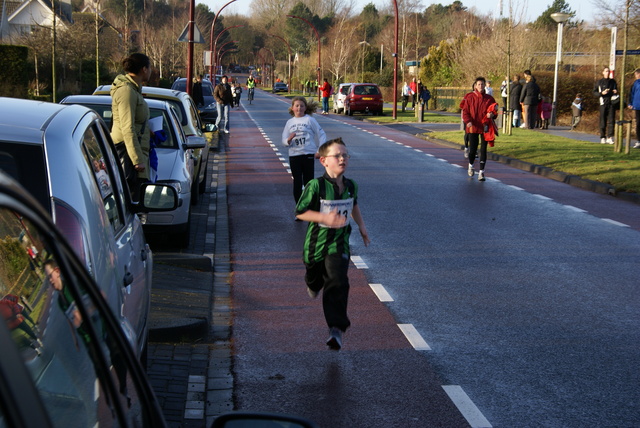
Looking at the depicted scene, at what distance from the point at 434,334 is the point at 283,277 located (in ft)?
7.74

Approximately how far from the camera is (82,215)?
10.5 feet

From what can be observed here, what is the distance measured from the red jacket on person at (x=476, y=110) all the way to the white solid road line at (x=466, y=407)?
11679 mm

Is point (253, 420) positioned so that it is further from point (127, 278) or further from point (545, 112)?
point (545, 112)

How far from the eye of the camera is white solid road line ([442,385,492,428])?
4.92 m

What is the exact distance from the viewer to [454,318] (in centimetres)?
716

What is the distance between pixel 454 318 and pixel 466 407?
203 centimetres

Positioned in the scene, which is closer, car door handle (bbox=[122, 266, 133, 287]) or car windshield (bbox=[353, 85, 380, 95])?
car door handle (bbox=[122, 266, 133, 287])

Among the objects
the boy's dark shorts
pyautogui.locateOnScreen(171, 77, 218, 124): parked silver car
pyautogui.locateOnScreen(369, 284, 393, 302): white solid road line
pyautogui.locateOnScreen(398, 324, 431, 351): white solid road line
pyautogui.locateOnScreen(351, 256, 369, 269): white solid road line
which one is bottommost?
pyautogui.locateOnScreen(351, 256, 369, 269): white solid road line

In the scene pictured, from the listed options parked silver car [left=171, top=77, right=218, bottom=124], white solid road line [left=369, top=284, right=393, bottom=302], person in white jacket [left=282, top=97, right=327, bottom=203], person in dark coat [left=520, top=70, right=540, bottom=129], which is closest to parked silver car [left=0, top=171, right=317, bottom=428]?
white solid road line [left=369, top=284, right=393, bottom=302]

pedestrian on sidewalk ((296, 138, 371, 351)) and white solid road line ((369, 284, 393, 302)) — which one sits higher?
pedestrian on sidewalk ((296, 138, 371, 351))

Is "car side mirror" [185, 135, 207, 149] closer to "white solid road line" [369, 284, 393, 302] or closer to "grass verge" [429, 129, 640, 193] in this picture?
"white solid road line" [369, 284, 393, 302]

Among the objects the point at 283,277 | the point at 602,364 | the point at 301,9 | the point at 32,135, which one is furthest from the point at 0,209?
the point at 301,9

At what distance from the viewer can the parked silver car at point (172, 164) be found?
969 cm

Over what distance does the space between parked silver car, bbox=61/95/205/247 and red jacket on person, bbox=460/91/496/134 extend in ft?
20.4
